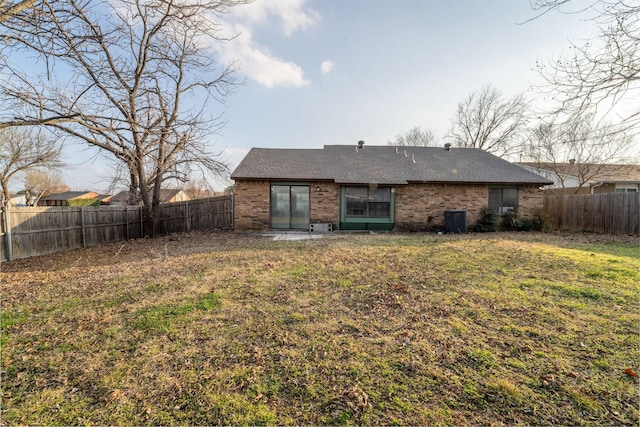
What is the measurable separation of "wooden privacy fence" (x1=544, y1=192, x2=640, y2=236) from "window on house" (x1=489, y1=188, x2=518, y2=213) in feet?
7.23

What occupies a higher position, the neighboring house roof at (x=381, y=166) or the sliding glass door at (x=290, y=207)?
the neighboring house roof at (x=381, y=166)

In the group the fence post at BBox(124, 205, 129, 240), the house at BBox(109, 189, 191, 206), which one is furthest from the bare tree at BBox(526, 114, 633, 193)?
the house at BBox(109, 189, 191, 206)

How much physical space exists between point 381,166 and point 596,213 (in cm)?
944

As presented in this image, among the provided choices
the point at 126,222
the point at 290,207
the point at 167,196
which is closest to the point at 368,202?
the point at 290,207

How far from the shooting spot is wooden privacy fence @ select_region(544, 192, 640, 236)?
10.6 meters

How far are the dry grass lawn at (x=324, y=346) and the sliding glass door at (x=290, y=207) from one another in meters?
6.71

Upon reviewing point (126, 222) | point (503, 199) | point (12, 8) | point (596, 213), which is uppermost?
point (12, 8)

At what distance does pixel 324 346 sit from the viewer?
114 inches

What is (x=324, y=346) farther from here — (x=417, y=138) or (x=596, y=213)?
(x=417, y=138)

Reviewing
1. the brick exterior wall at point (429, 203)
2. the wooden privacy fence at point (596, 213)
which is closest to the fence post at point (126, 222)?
the brick exterior wall at point (429, 203)

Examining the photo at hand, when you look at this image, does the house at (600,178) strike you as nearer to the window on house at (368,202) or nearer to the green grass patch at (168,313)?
the window on house at (368,202)

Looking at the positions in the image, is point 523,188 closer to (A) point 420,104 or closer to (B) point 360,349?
(A) point 420,104

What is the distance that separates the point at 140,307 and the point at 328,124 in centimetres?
1637

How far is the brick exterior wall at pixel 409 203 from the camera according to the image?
12117 millimetres
